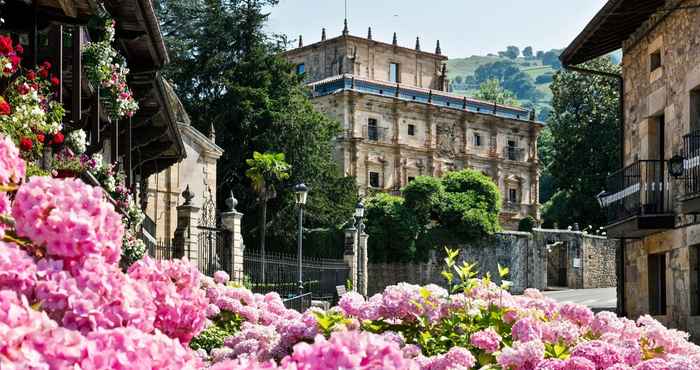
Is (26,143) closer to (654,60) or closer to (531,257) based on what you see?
(654,60)

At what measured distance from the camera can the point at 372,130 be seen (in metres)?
72.3

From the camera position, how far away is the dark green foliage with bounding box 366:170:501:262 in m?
56.7

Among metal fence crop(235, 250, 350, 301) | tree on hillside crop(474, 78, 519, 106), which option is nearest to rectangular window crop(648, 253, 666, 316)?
metal fence crop(235, 250, 350, 301)

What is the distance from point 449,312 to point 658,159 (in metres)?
13.6

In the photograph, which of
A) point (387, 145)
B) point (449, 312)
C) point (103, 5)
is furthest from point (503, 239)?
point (449, 312)

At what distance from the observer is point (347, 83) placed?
71.6 m

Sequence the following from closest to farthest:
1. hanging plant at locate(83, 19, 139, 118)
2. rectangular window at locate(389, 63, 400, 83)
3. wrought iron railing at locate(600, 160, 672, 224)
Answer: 1. hanging plant at locate(83, 19, 139, 118)
2. wrought iron railing at locate(600, 160, 672, 224)
3. rectangular window at locate(389, 63, 400, 83)

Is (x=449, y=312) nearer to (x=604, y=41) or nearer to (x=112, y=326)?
(x=112, y=326)

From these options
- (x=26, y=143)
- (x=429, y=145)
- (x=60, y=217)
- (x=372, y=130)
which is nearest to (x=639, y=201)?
(x=26, y=143)

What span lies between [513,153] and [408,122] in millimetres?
9344

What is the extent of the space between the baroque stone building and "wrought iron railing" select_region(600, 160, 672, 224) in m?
48.7

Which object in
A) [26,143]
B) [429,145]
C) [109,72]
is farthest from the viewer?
[429,145]

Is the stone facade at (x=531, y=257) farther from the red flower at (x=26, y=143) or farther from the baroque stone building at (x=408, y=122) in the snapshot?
the red flower at (x=26, y=143)

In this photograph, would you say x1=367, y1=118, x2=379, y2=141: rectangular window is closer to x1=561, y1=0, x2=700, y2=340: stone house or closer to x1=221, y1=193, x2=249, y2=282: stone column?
x1=221, y1=193, x2=249, y2=282: stone column
